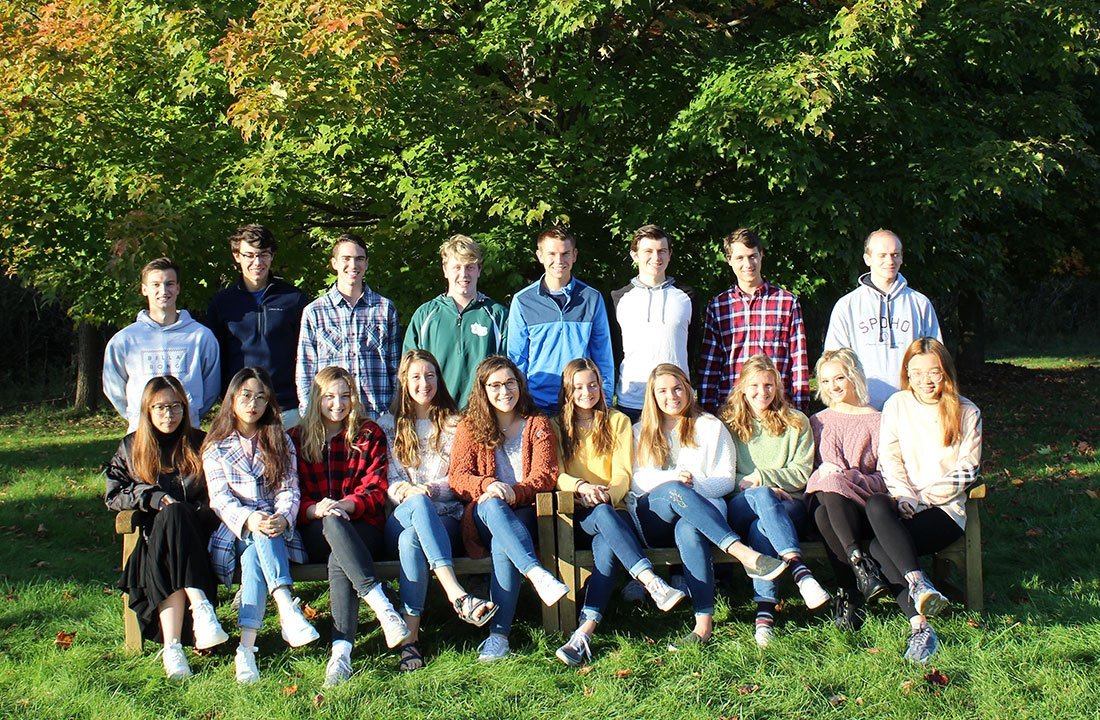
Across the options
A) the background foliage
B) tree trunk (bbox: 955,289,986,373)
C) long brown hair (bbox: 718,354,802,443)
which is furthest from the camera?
tree trunk (bbox: 955,289,986,373)

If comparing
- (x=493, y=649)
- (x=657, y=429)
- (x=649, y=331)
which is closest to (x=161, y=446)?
(x=493, y=649)

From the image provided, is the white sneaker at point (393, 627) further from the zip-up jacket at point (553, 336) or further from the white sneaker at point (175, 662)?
the zip-up jacket at point (553, 336)

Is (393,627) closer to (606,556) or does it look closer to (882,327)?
(606,556)

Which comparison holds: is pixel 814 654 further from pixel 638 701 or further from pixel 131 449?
pixel 131 449

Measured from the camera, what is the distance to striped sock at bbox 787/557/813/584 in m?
4.98

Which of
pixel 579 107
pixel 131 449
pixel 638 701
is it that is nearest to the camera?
pixel 638 701

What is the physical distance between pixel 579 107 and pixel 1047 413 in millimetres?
8445

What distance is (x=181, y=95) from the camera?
25.7 feet

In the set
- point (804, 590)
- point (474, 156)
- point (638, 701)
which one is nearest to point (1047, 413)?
point (474, 156)

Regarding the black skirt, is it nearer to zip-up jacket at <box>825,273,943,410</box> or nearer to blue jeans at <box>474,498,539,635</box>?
blue jeans at <box>474,498,539,635</box>

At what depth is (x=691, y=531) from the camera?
511 centimetres

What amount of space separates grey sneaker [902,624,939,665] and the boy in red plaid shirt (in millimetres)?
1520

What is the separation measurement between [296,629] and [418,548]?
64 centimetres

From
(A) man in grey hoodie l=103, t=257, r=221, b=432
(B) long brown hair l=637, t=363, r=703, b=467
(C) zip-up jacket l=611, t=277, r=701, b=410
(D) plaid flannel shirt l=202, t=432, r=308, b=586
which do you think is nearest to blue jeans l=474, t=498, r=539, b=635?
(B) long brown hair l=637, t=363, r=703, b=467
